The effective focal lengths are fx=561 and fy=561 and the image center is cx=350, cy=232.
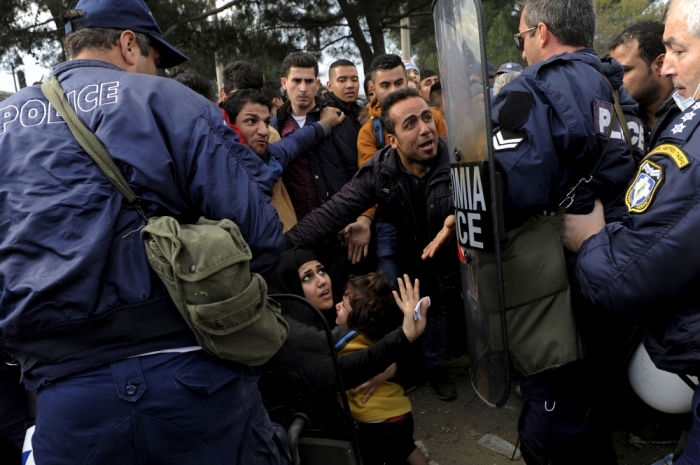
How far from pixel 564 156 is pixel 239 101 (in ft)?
6.53

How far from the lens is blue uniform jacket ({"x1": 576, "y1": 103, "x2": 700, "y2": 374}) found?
129 centimetres

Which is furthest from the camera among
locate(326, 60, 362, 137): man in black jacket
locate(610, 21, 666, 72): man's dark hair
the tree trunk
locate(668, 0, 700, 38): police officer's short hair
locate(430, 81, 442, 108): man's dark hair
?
the tree trunk

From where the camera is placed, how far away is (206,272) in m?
1.30

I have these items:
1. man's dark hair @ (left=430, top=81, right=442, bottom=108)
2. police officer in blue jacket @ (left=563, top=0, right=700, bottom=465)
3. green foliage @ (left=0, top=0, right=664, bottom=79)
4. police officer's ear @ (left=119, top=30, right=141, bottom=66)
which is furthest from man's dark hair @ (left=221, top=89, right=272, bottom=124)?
green foliage @ (left=0, top=0, right=664, bottom=79)

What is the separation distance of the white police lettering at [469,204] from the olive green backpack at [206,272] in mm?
680

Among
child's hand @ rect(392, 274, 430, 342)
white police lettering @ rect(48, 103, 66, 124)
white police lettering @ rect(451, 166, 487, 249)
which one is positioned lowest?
child's hand @ rect(392, 274, 430, 342)

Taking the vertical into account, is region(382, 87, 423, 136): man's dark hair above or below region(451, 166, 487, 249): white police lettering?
above

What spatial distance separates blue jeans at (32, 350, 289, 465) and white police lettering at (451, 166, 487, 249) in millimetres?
828

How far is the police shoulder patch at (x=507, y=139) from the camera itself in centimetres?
170

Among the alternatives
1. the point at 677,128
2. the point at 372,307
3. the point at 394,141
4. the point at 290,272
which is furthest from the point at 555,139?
the point at 394,141

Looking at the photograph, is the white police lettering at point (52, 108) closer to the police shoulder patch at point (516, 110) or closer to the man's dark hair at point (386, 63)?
the police shoulder patch at point (516, 110)

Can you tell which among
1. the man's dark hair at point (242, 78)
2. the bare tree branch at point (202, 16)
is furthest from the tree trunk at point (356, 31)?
the man's dark hair at point (242, 78)

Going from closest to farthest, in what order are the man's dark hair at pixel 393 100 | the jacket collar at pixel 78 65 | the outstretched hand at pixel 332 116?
the jacket collar at pixel 78 65, the man's dark hair at pixel 393 100, the outstretched hand at pixel 332 116

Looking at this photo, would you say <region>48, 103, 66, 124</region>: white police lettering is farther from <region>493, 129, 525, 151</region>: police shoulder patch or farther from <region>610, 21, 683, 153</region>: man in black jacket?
<region>610, 21, 683, 153</region>: man in black jacket
